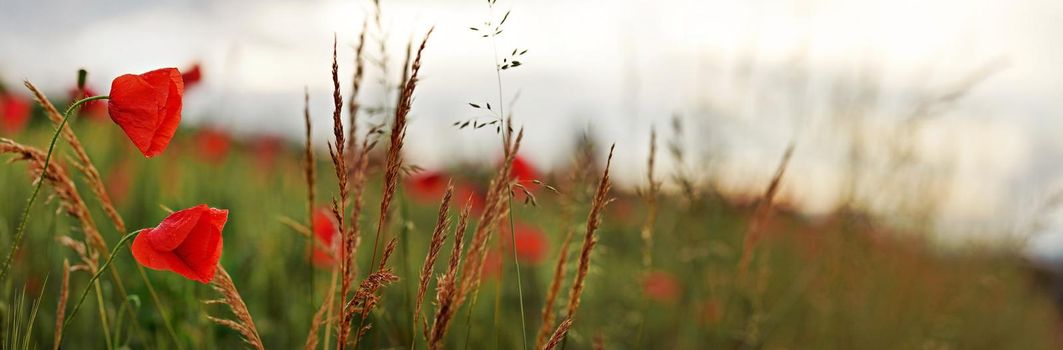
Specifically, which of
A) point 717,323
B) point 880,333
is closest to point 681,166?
point 717,323

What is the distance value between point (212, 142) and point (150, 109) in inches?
127

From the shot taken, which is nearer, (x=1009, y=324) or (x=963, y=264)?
(x=963, y=264)

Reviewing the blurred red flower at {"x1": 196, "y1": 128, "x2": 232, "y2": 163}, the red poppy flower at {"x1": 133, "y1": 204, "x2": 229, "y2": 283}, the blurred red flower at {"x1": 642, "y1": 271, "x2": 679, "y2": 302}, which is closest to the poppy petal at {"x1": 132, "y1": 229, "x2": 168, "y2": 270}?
Answer: the red poppy flower at {"x1": 133, "y1": 204, "x2": 229, "y2": 283}

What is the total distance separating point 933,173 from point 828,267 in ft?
4.82

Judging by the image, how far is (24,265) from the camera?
7.62 feet

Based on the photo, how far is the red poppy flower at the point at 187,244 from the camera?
1026 mm

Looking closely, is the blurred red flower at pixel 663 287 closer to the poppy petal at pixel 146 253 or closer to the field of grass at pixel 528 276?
the field of grass at pixel 528 276

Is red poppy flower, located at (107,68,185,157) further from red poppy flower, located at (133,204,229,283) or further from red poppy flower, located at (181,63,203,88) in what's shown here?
red poppy flower, located at (181,63,203,88)

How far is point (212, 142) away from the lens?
4137 mm

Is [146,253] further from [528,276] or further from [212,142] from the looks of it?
[212,142]

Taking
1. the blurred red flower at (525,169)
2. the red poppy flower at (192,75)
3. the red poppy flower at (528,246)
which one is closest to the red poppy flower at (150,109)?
the red poppy flower at (192,75)

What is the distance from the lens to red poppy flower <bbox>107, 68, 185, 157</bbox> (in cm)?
106

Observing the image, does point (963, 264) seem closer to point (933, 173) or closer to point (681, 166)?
point (933, 173)

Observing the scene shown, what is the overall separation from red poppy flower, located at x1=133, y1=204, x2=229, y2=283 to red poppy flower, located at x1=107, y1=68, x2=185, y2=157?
9 centimetres
